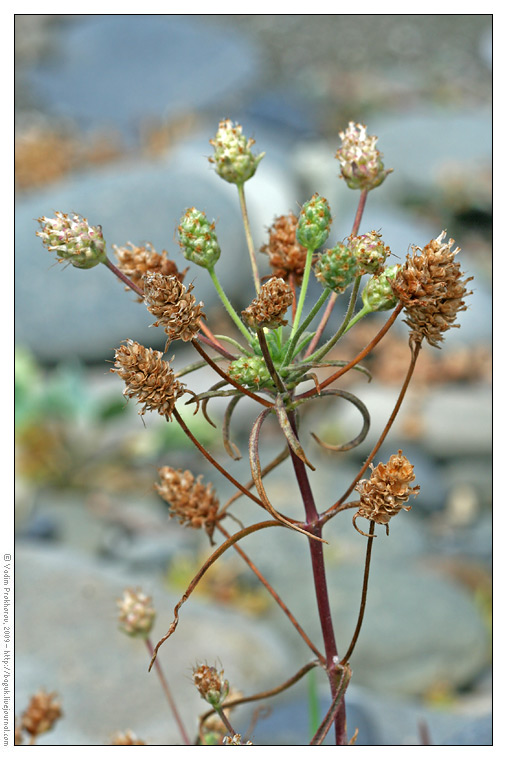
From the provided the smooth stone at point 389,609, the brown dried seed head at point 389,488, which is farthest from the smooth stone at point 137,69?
the brown dried seed head at point 389,488

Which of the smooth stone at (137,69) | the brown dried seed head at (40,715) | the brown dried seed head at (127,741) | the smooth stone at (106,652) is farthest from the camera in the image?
the smooth stone at (137,69)

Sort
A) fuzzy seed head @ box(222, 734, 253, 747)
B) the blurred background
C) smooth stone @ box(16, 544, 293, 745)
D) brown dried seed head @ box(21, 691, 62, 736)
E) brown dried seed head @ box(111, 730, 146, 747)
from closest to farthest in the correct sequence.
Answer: fuzzy seed head @ box(222, 734, 253, 747) < brown dried seed head @ box(111, 730, 146, 747) < brown dried seed head @ box(21, 691, 62, 736) < smooth stone @ box(16, 544, 293, 745) < the blurred background

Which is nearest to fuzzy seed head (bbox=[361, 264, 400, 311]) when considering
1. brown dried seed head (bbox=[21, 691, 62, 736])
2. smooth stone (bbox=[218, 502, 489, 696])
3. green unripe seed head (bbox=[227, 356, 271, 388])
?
green unripe seed head (bbox=[227, 356, 271, 388])

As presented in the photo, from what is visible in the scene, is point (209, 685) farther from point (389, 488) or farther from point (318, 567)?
point (389, 488)

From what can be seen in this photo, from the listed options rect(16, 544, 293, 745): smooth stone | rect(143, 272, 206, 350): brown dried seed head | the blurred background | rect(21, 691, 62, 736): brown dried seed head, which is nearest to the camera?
rect(143, 272, 206, 350): brown dried seed head

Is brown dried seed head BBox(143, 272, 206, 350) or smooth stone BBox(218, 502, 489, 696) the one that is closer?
brown dried seed head BBox(143, 272, 206, 350)

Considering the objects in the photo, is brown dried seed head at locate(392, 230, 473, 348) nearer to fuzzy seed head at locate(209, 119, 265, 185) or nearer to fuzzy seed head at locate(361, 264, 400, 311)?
fuzzy seed head at locate(361, 264, 400, 311)

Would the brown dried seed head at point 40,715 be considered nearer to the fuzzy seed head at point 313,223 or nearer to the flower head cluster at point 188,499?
the flower head cluster at point 188,499

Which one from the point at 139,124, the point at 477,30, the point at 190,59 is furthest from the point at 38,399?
the point at 477,30

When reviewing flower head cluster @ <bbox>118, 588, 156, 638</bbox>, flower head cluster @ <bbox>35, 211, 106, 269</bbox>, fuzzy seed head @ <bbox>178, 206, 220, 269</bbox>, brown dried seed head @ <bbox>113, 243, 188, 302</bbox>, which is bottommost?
flower head cluster @ <bbox>118, 588, 156, 638</bbox>
